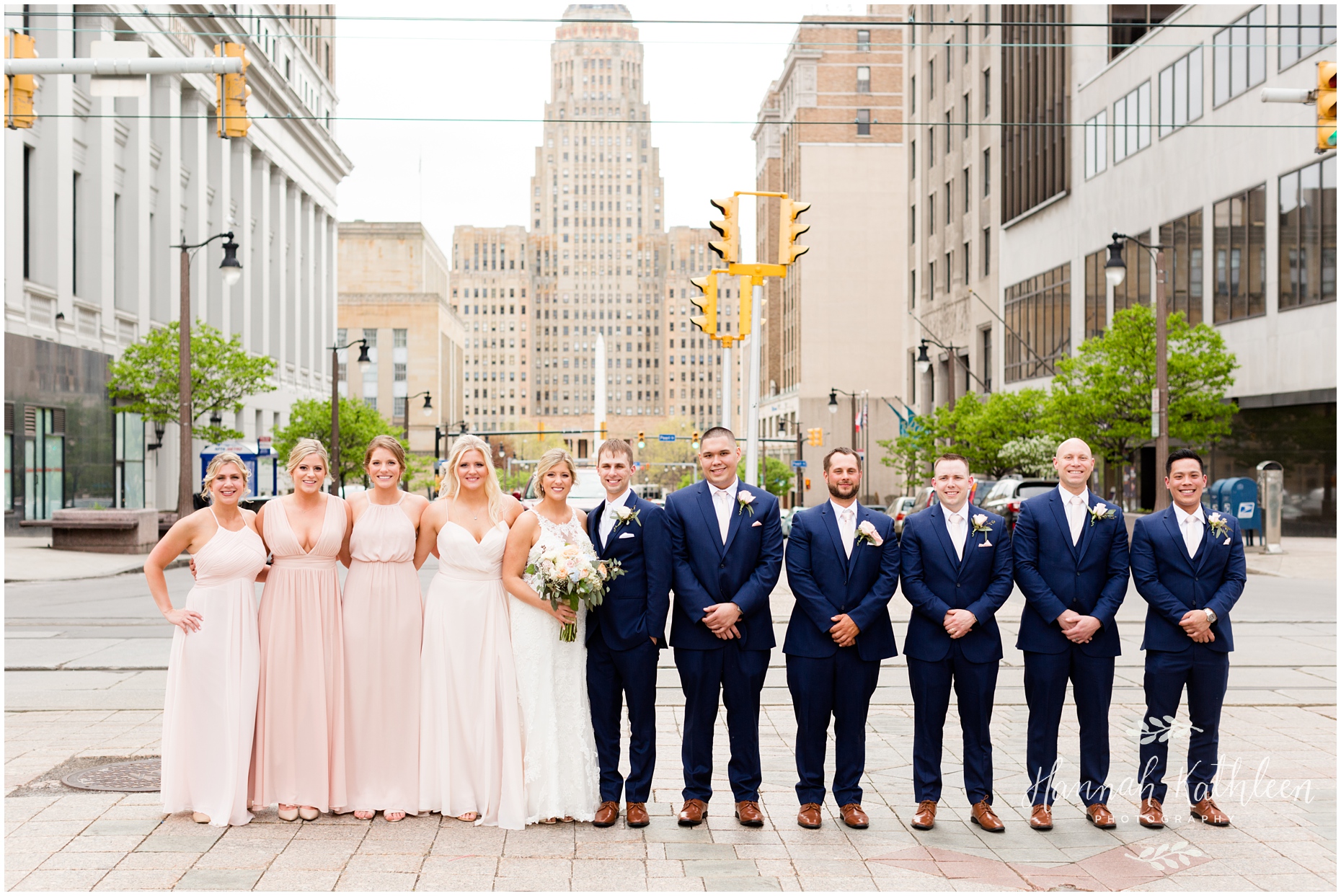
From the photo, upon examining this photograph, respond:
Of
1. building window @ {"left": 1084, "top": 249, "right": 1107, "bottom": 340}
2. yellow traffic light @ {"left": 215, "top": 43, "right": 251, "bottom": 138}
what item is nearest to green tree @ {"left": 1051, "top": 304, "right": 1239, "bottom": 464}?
building window @ {"left": 1084, "top": 249, "right": 1107, "bottom": 340}

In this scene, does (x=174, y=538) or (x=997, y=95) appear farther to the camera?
(x=997, y=95)

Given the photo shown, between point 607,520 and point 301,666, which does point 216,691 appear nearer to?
point 301,666

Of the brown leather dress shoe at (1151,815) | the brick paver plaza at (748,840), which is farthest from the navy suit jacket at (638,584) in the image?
the brown leather dress shoe at (1151,815)

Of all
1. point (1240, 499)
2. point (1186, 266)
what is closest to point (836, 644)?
point (1240, 499)

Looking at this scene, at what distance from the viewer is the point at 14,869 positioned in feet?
19.6

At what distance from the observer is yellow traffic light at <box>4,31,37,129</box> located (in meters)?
12.2

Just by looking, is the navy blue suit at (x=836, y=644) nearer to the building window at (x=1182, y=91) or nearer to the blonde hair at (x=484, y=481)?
the blonde hair at (x=484, y=481)

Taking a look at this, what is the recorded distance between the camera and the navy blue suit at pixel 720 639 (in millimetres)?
7027

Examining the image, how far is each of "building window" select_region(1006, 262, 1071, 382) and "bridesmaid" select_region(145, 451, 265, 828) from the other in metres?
49.8

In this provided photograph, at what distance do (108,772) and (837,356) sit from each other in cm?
11376

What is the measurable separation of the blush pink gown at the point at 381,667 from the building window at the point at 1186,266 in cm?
4115

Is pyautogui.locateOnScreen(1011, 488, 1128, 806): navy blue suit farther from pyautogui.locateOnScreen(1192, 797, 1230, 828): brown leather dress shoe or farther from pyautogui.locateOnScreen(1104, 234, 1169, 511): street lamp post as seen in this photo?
pyautogui.locateOnScreen(1104, 234, 1169, 511): street lamp post

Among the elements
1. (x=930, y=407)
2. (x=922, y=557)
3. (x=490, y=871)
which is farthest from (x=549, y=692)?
(x=930, y=407)

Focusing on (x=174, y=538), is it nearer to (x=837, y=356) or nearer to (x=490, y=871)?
(x=490, y=871)
